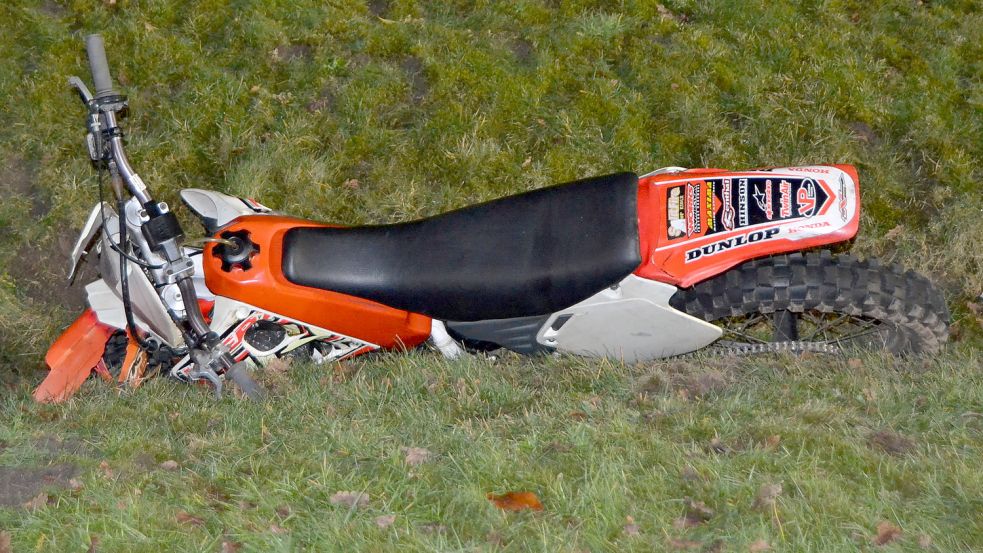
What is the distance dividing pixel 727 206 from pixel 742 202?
0.20ft

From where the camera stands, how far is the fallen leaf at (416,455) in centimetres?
345

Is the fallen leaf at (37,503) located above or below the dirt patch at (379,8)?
below

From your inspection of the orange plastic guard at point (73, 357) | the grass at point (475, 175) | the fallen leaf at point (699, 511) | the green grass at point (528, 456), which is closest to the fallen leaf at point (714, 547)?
the green grass at point (528, 456)

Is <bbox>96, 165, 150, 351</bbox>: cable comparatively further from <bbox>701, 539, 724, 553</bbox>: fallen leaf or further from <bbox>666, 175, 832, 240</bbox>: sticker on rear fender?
<bbox>701, 539, 724, 553</bbox>: fallen leaf

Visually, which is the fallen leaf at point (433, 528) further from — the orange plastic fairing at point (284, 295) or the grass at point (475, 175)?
the orange plastic fairing at point (284, 295)

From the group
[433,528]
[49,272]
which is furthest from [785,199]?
[49,272]

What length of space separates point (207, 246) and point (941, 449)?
3.07m

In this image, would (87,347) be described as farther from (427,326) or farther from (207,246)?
(427,326)

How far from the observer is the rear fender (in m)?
3.68

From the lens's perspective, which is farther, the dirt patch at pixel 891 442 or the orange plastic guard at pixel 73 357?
the orange plastic guard at pixel 73 357

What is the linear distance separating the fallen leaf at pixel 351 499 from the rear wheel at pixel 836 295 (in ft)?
5.38

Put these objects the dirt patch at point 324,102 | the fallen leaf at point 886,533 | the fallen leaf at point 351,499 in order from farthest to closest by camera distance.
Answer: the dirt patch at point 324,102 < the fallen leaf at point 351,499 < the fallen leaf at point 886,533

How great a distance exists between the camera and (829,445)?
3395 mm

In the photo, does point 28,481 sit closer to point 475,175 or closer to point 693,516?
point 693,516
